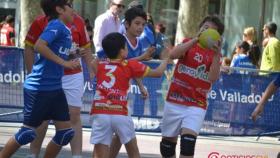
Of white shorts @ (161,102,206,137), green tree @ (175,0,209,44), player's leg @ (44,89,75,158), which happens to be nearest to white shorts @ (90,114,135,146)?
player's leg @ (44,89,75,158)

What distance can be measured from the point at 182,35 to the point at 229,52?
535 cm

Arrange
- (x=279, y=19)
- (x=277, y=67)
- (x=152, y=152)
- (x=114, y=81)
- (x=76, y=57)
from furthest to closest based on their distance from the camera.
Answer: (x=279, y=19), (x=277, y=67), (x=152, y=152), (x=76, y=57), (x=114, y=81)

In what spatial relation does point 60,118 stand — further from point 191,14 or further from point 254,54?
point 191,14

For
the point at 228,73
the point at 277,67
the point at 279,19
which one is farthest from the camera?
the point at 279,19

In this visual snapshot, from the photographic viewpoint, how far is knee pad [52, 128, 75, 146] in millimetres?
9133

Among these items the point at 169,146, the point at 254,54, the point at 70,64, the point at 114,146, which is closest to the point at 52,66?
the point at 70,64

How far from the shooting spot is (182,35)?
2009 centimetres

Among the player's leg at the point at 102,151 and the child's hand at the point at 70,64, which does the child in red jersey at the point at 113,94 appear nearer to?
the player's leg at the point at 102,151

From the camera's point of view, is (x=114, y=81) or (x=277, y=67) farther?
(x=277, y=67)

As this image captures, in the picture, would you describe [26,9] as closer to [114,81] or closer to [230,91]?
[230,91]

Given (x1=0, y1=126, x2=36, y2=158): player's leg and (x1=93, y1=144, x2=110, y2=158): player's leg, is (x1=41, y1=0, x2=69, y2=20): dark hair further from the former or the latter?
(x1=93, y1=144, x2=110, y2=158): player's leg

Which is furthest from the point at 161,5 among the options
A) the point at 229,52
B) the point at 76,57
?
A: the point at 76,57

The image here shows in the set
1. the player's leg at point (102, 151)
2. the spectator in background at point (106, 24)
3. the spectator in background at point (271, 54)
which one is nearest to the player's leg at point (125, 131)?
the player's leg at point (102, 151)

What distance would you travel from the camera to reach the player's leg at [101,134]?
865cm
